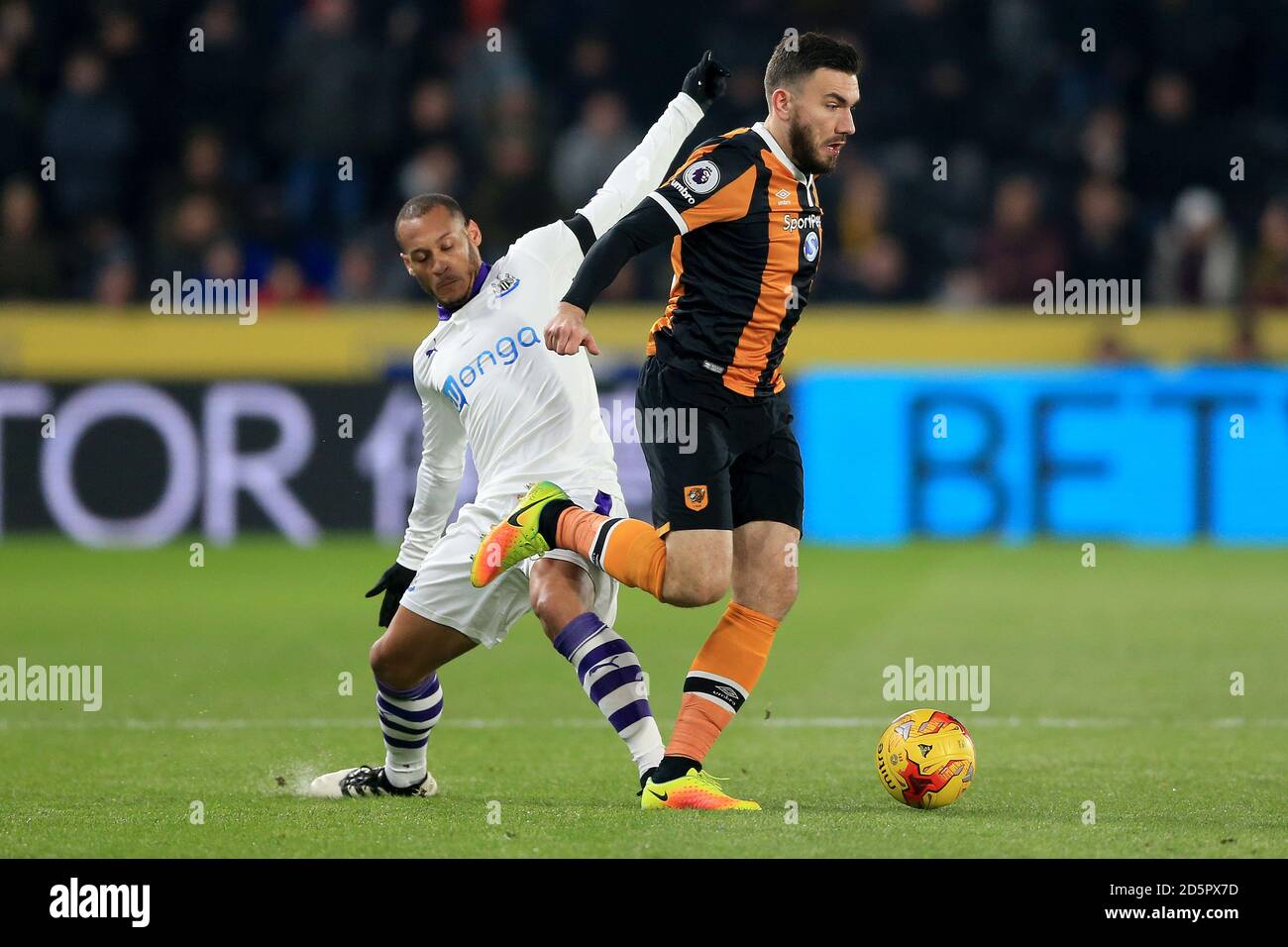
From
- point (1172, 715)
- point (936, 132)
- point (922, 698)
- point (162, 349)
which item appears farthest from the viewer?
point (936, 132)

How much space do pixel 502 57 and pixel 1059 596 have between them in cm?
753

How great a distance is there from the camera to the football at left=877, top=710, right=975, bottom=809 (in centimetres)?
589

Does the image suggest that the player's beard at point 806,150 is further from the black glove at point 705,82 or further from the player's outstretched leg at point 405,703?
the player's outstretched leg at point 405,703

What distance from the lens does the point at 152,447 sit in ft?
47.2

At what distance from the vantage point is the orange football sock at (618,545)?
586 cm

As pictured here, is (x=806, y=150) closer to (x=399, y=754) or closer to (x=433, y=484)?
(x=433, y=484)

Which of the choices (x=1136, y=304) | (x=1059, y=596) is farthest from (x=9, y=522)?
(x=1136, y=304)

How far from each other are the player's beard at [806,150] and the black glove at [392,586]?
181 cm

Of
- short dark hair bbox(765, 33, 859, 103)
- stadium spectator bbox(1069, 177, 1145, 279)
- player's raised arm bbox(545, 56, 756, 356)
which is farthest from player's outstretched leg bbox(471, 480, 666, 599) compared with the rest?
stadium spectator bbox(1069, 177, 1145, 279)

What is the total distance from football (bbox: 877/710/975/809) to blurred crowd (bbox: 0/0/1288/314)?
1000cm

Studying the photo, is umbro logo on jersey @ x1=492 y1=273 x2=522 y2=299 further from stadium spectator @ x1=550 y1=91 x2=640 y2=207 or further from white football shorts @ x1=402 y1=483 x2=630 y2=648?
stadium spectator @ x1=550 y1=91 x2=640 y2=207

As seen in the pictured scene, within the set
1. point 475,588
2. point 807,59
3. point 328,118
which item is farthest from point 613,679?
point 328,118

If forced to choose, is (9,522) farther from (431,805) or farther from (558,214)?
(431,805)

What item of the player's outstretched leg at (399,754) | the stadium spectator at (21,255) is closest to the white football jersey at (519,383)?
the player's outstretched leg at (399,754)
